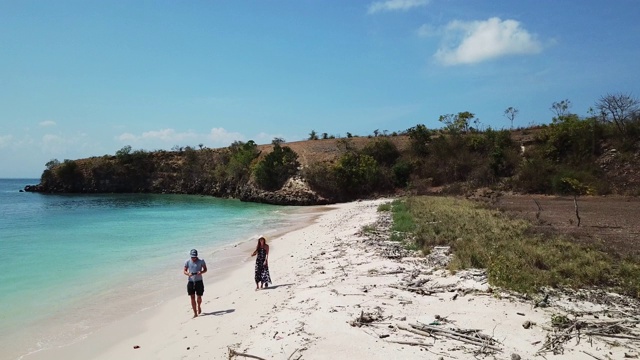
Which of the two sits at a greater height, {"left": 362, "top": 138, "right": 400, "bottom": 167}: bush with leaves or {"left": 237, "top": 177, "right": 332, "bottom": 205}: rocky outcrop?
{"left": 362, "top": 138, "right": 400, "bottom": 167}: bush with leaves

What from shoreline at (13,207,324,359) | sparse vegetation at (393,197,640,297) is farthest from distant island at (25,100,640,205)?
shoreline at (13,207,324,359)

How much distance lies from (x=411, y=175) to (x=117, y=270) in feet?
130

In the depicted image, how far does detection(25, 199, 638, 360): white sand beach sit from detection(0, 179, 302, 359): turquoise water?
1.37 meters

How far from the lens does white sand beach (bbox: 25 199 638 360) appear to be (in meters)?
6.30

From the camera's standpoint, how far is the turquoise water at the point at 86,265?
33.7 feet

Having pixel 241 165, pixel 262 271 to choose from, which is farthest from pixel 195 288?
pixel 241 165

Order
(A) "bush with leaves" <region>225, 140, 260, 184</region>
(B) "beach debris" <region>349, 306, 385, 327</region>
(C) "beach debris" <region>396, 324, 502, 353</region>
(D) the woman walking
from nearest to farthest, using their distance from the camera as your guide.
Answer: (C) "beach debris" <region>396, 324, 502, 353</region>
(B) "beach debris" <region>349, 306, 385, 327</region>
(D) the woman walking
(A) "bush with leaves" <region>225, 140, 260, 184</region>

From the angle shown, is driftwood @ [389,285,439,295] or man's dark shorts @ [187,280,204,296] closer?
driftwood @ [389,285,439,295]

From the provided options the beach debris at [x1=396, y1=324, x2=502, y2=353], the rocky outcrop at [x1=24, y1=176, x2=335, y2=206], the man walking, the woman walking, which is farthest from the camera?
the rocky outcrop at [x1=24, y1=176, x2=335, y2=206]

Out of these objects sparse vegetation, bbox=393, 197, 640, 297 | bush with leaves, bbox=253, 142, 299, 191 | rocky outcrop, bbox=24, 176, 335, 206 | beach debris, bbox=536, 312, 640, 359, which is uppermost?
bush with leaves, bbox=253, 142, 299, 191

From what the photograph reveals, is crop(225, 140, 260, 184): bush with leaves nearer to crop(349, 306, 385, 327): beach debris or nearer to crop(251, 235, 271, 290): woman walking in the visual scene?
crop(251, 235, 271, 290): woman walking

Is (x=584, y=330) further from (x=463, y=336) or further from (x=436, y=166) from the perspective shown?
(x=436, y=166)

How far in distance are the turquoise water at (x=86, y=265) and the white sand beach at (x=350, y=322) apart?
1.37 meters

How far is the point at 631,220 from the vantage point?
19828mm
